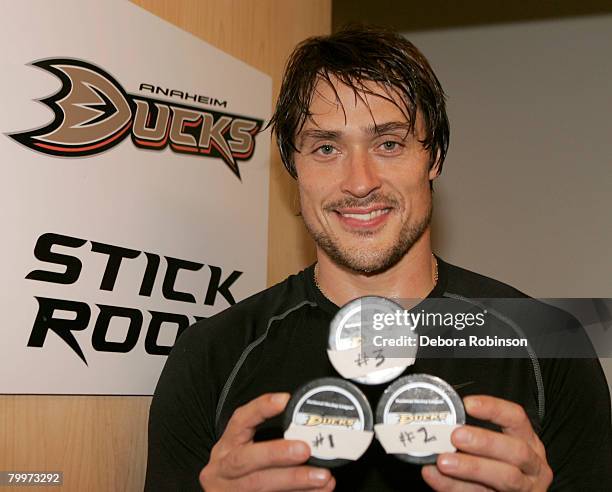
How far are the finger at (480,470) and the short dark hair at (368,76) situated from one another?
683mm

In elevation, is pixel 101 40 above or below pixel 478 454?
above

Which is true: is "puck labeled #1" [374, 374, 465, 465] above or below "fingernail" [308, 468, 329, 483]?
above

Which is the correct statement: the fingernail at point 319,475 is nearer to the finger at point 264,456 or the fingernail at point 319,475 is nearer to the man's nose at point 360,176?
the finger at point 264,456

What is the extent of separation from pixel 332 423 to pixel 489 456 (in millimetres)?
173

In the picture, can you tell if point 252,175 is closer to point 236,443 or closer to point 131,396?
point 131,396

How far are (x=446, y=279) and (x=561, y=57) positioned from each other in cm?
158

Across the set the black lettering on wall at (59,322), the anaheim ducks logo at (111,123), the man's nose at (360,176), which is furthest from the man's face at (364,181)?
the black lettering on wall at (59,322)

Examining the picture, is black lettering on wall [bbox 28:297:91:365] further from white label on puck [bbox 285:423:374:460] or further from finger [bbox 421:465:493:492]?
finger [bbox 421:465:493:492]

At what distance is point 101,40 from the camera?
4.40ft

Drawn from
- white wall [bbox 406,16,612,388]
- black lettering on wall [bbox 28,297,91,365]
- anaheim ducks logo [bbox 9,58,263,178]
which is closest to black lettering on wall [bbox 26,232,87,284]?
black lettering on wall [bbox 28,297,91,365]

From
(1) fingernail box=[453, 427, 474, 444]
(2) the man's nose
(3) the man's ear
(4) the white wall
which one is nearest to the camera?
(1) fingernail box=[453, 427, 474, 444]

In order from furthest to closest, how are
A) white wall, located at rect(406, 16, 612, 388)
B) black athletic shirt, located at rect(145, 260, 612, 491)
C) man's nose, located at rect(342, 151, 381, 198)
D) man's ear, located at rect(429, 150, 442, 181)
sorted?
white wall, located at rect(406, 16, 612, 388)
man's ear, located at rect(429, 150, 442, 181)
man's nose, located at rect(342, 151, 381, 198)
black athletic shirt, located at rect(145, 260, 612, 491)

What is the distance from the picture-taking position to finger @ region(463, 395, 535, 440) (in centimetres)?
84

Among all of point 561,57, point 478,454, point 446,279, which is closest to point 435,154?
point 446,279
